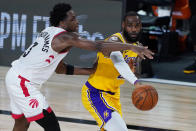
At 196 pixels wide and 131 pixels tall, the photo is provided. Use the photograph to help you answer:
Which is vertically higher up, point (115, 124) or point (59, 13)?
point (59, 13)

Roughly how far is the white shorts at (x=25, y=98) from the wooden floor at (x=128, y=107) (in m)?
1.53

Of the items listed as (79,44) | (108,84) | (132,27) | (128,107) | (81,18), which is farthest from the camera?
(81,18)

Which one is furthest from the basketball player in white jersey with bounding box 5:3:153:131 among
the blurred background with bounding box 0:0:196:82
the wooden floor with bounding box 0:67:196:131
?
the blurred background with bounding box 0:0:196:82

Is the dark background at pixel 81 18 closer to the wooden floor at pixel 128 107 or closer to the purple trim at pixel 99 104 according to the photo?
the wooden floor at pixel 128 107

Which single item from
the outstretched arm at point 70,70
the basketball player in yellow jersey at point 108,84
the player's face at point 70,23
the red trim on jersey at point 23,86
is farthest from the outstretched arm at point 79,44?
the outstretched arm at point 70,70

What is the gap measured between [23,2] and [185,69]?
386 centimetres

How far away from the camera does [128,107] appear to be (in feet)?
21.4

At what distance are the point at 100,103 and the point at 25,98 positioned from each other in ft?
2.43

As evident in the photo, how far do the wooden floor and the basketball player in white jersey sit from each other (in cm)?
156

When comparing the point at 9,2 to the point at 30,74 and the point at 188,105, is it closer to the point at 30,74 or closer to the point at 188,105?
the point at 188,105

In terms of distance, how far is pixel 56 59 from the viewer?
11.6 ft

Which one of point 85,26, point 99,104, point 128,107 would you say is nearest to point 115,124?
point 99,104

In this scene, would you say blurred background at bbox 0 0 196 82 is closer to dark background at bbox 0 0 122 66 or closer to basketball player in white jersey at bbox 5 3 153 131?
dark background at bbox 0 0 122 66

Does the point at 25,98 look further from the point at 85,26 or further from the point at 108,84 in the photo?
the point at 85,26
